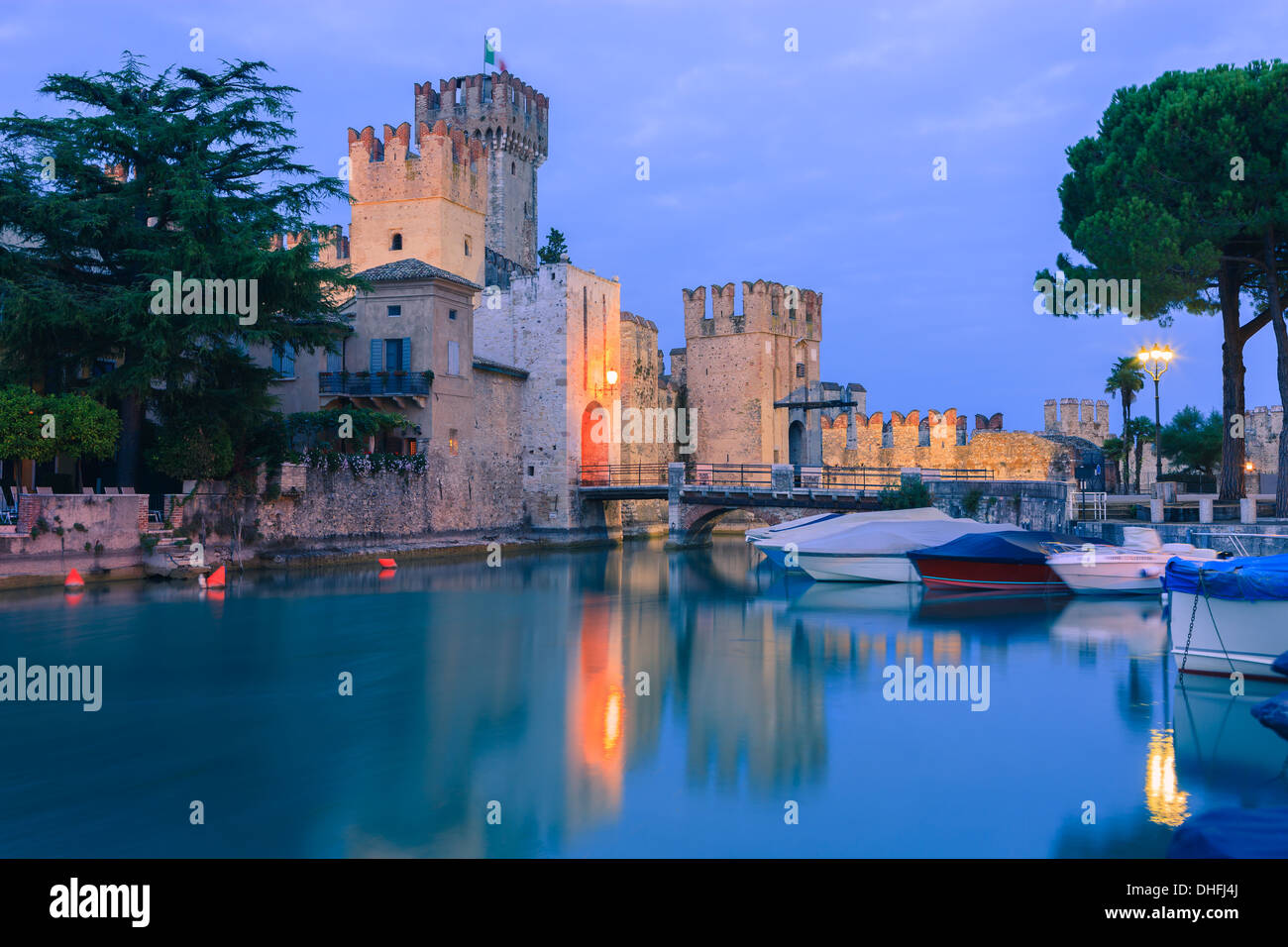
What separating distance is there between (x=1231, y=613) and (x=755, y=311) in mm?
29899

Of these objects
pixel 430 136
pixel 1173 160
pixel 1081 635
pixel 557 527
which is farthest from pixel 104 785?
pixel 430 136

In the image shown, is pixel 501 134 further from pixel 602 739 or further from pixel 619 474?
pixel 602 739

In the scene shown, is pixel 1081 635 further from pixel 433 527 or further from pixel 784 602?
pixel 433 527

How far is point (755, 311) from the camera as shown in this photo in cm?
3934

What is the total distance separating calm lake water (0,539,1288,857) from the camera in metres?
6.47

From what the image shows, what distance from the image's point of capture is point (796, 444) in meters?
41.3

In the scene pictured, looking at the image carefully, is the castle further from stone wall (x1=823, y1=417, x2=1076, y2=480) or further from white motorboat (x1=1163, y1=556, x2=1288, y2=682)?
white motorboat (x1=1163, y1=556, x2=1288, y2=682)

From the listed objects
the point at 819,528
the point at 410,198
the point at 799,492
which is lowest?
the point at 819,528

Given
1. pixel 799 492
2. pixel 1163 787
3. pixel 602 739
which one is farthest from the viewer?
pixel 799 492

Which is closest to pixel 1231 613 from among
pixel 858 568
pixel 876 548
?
pixel 876 548

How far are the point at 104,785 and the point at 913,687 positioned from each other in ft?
25.6

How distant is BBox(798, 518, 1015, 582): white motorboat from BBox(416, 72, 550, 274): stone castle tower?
78.9ft

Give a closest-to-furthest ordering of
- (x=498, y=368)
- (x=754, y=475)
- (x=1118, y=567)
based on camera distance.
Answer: (x=1118, y=567) < (x=498, y=368) < (x=754, y=475)

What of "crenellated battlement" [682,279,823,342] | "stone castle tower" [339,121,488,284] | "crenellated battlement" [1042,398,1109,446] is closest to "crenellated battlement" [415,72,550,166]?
"stone castle tower" [339,121,488,284]
